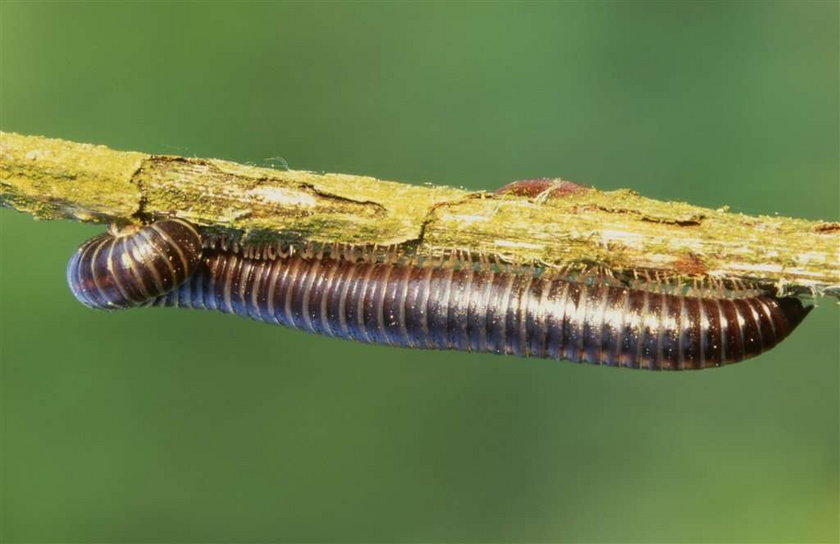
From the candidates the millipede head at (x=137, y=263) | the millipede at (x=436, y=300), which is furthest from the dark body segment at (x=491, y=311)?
the millipede head at (x=137, y=263)

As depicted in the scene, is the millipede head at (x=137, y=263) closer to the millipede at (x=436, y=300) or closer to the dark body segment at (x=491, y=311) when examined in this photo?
the millipede at (x=436, y=300)

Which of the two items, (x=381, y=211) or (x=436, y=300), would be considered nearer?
(x=381, y=211)

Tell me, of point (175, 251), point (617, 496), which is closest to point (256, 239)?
point (175, 251)

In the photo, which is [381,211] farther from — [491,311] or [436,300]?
[491,311]

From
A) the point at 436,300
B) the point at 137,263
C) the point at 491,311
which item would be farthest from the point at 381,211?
the point at 137,263

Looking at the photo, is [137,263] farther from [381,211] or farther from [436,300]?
[436,300]

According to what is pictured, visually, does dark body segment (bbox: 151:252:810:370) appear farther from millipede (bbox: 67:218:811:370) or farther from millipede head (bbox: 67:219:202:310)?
millipede head (bbox: 67:219:202:310)

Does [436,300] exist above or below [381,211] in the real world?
below
